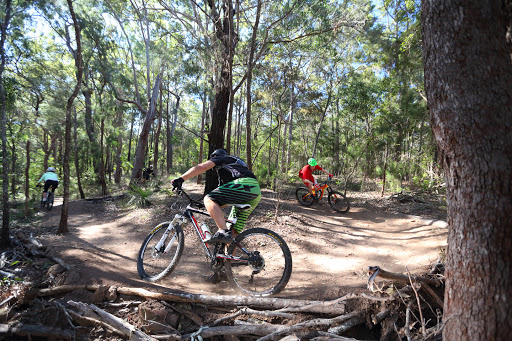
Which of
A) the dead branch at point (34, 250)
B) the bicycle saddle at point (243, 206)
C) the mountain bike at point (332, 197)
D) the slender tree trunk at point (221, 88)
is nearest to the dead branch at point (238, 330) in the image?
the bicycle saddle at point (243, 206)

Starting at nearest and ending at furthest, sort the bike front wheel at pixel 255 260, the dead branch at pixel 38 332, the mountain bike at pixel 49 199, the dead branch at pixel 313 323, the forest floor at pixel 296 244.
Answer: the dead branch at pixel 313 323, the dead branch at pixel 38 332, the bike front wheel at pixel 255 260, the forest floor at pixel 296 244, the mountain bike at pixel 49 199

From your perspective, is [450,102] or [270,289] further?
[270,289]

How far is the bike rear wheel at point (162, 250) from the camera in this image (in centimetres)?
Result: 349

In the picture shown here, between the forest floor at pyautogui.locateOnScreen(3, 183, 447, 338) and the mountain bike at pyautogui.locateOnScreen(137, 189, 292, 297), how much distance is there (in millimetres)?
215

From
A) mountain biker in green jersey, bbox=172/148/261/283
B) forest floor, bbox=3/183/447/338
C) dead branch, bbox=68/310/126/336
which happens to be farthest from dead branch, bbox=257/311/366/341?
dead branch, bbox=68/310/126/336

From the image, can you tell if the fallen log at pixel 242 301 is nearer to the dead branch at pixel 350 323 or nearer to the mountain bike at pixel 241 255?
the dead branch at pixel 350 323

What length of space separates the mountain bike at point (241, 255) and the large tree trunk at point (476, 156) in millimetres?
1710

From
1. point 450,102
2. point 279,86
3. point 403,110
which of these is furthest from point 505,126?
point 279,86

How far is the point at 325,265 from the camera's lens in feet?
14.5

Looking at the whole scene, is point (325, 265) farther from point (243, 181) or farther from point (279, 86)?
point (279, 86)

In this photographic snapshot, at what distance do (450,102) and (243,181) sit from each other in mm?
2222

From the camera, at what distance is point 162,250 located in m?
3.59

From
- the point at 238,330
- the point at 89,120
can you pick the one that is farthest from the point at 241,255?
the point at 89,120

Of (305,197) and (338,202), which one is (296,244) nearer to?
(338,202)
